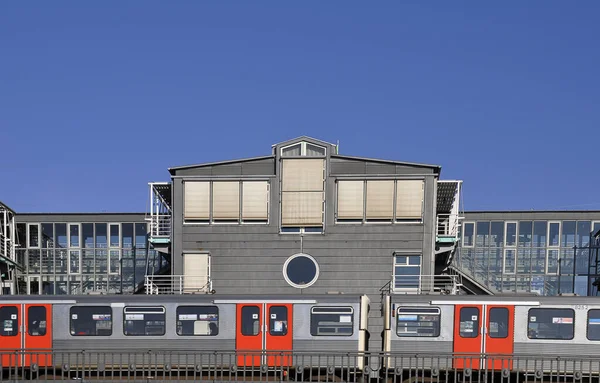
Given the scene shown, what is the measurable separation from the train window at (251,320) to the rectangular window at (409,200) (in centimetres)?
859

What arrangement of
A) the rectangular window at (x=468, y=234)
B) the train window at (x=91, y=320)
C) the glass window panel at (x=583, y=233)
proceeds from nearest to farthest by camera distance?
the train window at (x=91, y=320) < the glass window panel at (x=583, y=233) < the rectangular window at (x=468, y=234)

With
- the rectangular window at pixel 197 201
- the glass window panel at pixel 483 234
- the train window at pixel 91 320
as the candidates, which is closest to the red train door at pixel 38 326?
the train window at pixel 91 320

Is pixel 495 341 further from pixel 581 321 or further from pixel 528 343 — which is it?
pixel 581 321

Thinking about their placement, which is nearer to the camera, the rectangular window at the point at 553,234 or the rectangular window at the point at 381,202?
the rectangular window at the point at 381,202

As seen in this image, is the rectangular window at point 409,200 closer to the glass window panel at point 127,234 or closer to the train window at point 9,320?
the train window at point 9,320

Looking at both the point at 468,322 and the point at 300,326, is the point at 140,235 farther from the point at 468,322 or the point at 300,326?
the point at 468,322

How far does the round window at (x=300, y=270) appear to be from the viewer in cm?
2497

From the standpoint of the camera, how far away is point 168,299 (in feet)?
64.8

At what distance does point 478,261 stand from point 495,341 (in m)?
20.6

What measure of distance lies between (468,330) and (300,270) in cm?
833

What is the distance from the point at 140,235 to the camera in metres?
37.3

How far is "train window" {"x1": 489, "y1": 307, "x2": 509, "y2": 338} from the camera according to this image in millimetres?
18984

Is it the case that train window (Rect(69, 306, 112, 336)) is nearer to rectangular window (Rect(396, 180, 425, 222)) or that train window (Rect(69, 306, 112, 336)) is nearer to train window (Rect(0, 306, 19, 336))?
train window (Rect(0, 306, 19, 336))

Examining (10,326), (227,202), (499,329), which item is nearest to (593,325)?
(499,329)
